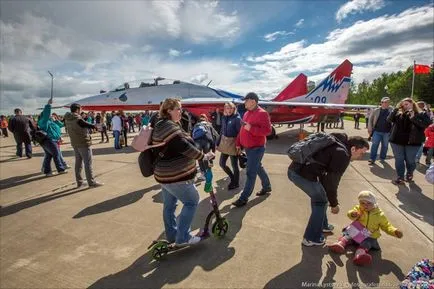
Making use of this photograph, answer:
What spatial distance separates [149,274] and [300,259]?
1.66m

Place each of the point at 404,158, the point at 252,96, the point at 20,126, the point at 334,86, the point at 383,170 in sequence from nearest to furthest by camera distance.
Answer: the point at 252,96, the point at 404,158, the point at 383,170, the point at 20,126, the point at 334,86

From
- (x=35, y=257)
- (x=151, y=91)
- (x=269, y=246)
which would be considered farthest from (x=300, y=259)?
(x=151, y=91)

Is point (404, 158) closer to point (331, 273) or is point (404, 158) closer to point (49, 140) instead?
point (331, 273)

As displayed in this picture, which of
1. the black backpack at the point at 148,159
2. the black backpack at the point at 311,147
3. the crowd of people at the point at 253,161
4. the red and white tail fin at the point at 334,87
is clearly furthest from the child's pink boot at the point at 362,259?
the red and white tail fin at the point at 334,87

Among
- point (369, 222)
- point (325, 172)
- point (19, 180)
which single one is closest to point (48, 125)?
point (19, 180)

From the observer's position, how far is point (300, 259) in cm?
286

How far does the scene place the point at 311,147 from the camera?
268 centimetres

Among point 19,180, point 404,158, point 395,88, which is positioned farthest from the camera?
point 395,88

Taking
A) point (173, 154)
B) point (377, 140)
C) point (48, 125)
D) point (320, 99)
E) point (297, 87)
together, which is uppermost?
point (297, 87)

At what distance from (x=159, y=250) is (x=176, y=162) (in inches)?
41.1

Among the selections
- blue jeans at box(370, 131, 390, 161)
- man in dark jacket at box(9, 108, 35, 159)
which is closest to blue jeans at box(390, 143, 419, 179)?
blue jeans at box(370, 131, 390, 161)

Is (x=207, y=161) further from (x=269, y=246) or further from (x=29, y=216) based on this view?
(x=29, y=216)

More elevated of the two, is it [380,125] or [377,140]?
[380,125]

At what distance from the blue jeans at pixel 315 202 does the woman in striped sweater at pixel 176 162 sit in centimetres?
110
